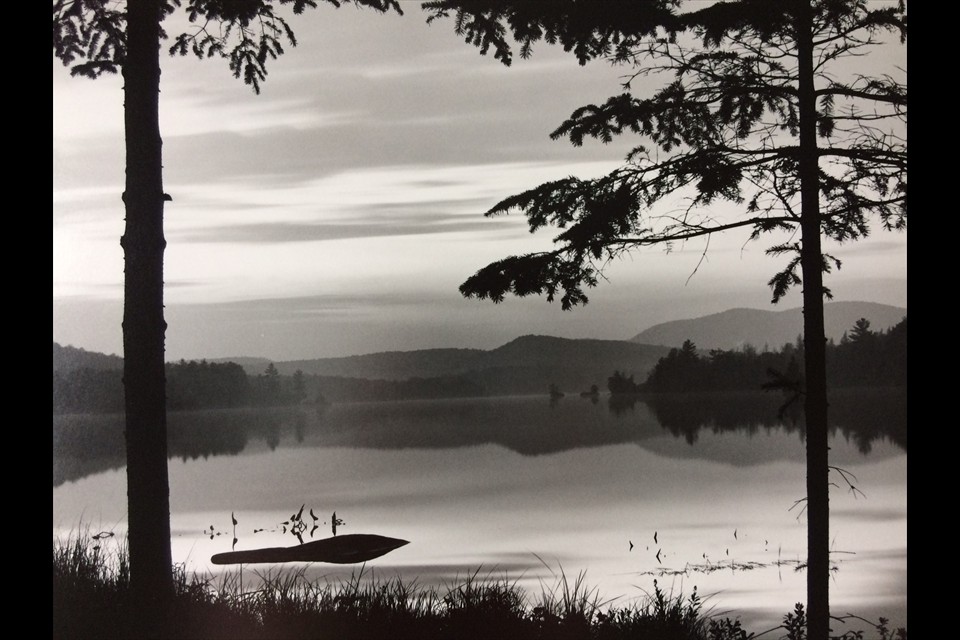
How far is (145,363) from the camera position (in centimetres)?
938

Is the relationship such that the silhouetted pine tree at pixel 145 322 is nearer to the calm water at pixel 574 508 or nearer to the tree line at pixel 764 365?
the calm water at pixel 574 508

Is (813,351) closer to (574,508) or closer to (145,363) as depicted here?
(145,363)

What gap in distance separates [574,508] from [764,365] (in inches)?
1938

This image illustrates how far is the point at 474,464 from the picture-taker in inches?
1601

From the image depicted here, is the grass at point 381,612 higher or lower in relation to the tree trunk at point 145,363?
lower

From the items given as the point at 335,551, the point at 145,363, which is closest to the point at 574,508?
the point at 335,551

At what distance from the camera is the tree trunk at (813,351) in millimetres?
9359

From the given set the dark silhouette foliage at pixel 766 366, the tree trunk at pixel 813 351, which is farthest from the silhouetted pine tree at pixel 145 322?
the dark silhouette foliage at pixel 766 366

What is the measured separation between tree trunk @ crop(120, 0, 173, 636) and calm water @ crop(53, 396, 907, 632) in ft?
5.03

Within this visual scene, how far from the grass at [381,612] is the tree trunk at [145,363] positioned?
420mm

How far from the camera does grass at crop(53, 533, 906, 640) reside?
877cm

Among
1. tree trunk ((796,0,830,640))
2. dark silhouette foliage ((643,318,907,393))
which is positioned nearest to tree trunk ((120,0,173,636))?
tree trunk ((796,0,830,640))
